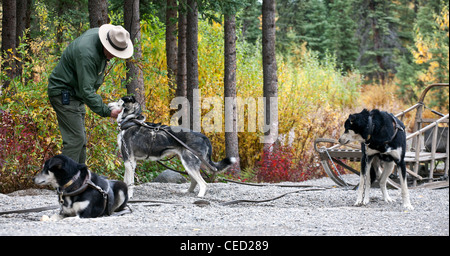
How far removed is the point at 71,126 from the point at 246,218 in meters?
2.30

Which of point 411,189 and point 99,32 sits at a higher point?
point 99,32

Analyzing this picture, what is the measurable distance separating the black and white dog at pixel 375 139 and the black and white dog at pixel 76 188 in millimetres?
3242

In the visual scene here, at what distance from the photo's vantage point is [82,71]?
6004 mm

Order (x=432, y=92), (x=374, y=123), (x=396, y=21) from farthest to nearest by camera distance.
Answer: (x=396, y=21)
(x=432, y=92)
(x=374, y=123)

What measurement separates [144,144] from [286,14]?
28444 millimetres

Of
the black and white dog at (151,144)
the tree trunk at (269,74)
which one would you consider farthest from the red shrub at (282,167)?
the black and white dog at (151,144)

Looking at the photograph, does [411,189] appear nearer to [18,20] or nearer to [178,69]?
[178,69]

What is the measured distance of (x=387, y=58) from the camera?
3444 cm

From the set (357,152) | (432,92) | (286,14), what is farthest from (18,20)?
(286,14)

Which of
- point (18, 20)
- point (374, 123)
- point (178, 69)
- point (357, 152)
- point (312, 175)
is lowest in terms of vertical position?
point (312, 175)

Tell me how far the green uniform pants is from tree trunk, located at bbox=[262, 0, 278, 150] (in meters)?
5.84

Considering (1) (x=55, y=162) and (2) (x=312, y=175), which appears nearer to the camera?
(1) (x=55, y=162)

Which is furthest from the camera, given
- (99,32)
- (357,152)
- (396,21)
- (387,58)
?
(387,58)

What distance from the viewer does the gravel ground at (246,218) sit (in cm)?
475
